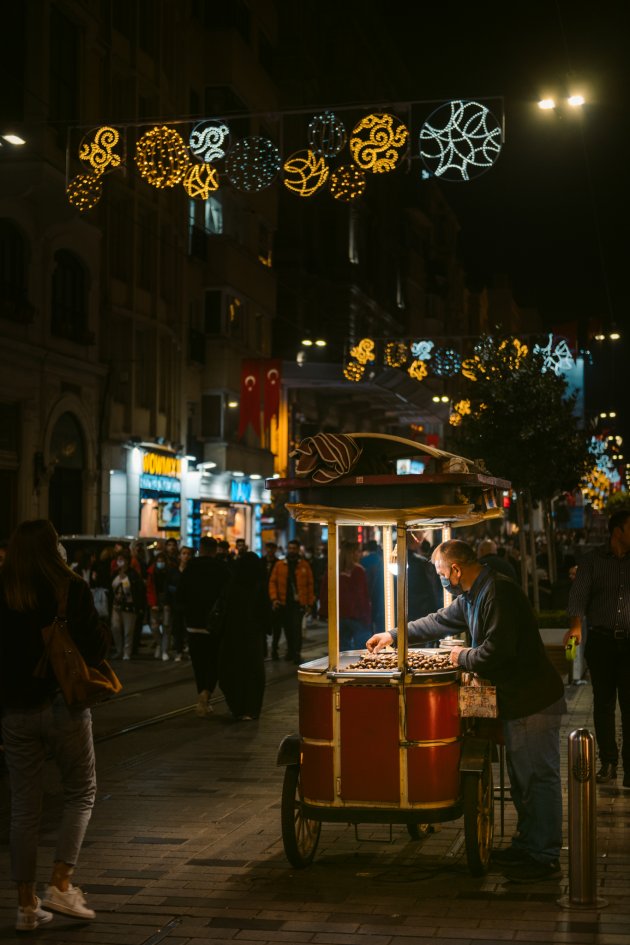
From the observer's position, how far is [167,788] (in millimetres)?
Answer: 10109

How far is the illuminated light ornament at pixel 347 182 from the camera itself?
14.1 m

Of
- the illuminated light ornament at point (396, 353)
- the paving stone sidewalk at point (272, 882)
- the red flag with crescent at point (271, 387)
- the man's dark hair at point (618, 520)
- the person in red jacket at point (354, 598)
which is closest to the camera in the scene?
the paving stone sidewalk at point (272, 882)

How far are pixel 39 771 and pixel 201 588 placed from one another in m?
8.15

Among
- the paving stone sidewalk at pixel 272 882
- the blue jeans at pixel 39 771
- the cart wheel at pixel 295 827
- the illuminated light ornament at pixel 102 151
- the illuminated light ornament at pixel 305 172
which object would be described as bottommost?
the paving stone sidewalk at pixel 272 882

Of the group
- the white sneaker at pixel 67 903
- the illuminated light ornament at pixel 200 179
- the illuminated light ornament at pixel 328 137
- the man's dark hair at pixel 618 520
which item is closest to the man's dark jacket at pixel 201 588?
the illuminated light ornament at pixel 200 179

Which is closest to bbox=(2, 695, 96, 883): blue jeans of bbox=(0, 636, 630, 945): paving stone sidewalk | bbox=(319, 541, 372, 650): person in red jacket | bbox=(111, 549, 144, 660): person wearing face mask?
bbox=(0, 636, 630, 945): paving stone sidewalk

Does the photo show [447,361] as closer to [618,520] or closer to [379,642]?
[618,520]

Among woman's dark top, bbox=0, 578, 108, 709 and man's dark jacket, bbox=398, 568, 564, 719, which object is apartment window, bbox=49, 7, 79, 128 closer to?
man's dark jacket, bbox=398, 568, 564, 719

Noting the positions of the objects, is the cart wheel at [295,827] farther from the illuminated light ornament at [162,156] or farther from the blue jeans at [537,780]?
the illuminated light ornament at [162,156]

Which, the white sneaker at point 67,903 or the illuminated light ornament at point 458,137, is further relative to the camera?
the illuminated light ornament at point 458,137

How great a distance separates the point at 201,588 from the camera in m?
14.5

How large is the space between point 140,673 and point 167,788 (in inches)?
382

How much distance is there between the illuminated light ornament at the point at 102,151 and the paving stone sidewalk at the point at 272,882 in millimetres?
6891

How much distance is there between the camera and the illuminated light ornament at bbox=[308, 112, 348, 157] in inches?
512
